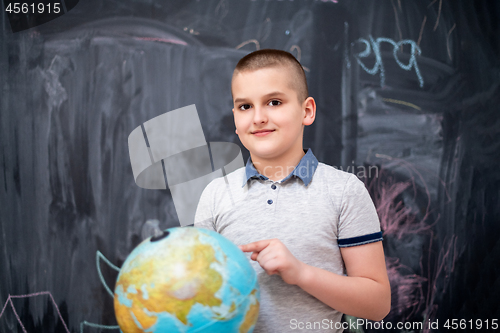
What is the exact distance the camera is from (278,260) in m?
0.97

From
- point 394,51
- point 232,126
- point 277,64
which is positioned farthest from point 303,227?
point 394,51

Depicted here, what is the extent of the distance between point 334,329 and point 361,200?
0.47 meters

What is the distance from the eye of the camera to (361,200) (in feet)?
3.72

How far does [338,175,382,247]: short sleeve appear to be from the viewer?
1.11m

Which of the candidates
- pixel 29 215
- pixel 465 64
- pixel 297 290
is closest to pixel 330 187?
pixel 297 290

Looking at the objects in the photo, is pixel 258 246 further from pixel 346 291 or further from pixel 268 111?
pixel 268 111

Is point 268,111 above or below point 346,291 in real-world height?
above

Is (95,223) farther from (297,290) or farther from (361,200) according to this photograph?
(361,200)

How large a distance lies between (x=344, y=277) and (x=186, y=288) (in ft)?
1.74

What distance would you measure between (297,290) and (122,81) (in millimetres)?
1558

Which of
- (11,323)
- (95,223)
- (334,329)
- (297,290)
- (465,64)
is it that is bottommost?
(11,323)

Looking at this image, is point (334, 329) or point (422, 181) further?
point (422, 181)

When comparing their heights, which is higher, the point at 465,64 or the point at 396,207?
the point at 465,64

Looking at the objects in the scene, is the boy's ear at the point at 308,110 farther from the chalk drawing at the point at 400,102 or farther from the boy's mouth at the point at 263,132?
the chalk drawing at the point at 400,102
